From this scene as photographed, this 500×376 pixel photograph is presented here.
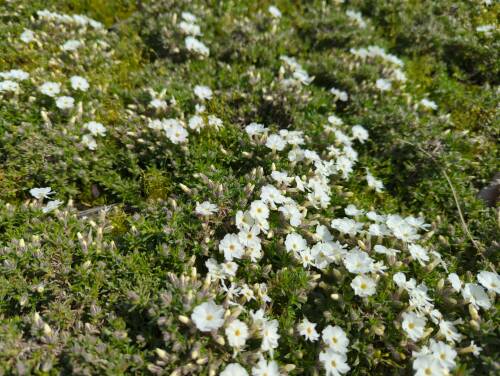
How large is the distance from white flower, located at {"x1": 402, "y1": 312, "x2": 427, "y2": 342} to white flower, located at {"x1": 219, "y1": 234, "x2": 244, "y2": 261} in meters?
1.55

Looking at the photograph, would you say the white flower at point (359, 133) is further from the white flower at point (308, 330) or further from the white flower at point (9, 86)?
the white flower at point (9, 86)

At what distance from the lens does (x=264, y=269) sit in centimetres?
393

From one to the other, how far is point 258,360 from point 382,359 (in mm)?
1088

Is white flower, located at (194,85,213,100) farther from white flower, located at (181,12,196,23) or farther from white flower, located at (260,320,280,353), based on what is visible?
white flower, located at (260,320,280,353)

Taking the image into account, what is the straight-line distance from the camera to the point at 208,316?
329 cm

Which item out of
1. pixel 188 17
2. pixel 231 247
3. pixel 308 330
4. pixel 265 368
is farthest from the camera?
pixel 188 17

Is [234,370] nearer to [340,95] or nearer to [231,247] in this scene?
[231,247]

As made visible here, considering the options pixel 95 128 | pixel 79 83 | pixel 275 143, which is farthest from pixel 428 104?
pixel 79 83

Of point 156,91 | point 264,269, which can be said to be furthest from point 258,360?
point 156,91

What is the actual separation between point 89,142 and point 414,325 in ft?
13.0

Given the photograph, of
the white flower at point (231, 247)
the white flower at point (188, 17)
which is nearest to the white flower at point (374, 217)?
the white flower at point (231, 247)

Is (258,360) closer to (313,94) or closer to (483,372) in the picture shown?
(483,372)

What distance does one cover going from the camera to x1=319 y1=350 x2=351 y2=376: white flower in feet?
11.0

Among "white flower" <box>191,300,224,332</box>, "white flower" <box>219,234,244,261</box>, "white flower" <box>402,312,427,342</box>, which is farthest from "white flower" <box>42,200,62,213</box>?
"white flower" <box>402,312,427,342</box>
